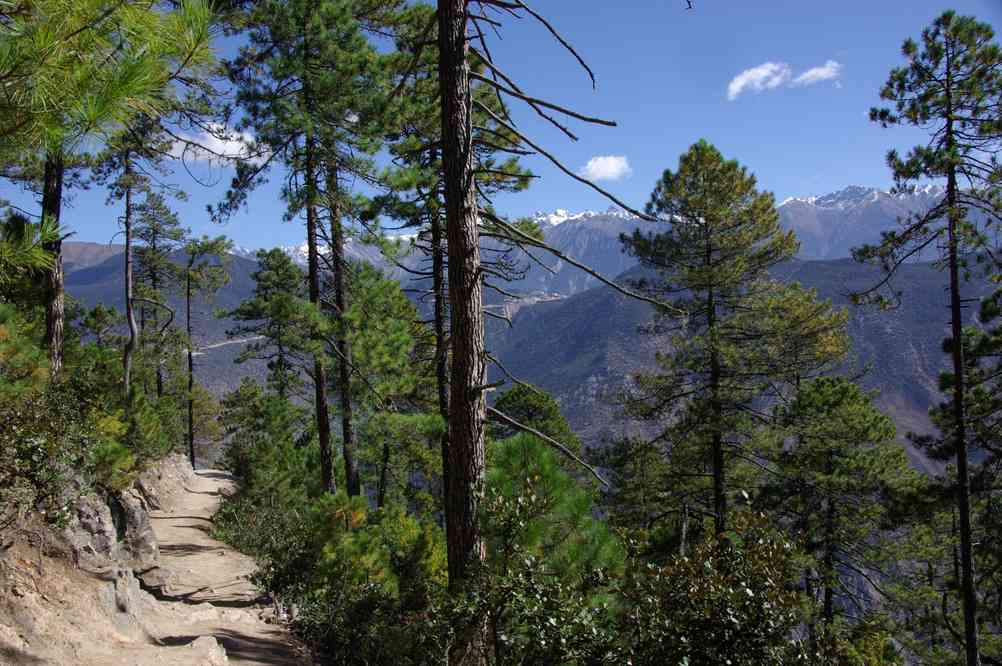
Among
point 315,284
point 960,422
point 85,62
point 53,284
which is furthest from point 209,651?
point 960,422

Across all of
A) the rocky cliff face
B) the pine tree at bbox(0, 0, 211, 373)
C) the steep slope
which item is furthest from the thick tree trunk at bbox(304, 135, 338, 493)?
the steep slope

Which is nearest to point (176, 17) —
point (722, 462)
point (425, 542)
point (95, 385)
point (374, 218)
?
point (374, 218)

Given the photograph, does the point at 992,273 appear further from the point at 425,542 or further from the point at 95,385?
the point at 95,385

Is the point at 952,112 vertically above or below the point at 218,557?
above

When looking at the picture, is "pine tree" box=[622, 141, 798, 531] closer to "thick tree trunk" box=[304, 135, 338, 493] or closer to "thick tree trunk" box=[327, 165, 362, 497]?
"thick tree trunk" box=[327, 165, 362, 497]

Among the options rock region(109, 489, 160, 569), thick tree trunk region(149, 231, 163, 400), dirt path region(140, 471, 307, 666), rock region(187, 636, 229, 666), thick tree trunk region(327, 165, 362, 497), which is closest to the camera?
rock region(187, 636, 229, 666)

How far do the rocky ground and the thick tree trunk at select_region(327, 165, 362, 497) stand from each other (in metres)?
2.96

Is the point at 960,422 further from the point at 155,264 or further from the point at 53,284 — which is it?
the point at 155,264

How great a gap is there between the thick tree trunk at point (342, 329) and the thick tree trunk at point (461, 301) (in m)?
6.67

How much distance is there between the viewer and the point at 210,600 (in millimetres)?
8641

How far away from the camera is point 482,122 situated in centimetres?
947

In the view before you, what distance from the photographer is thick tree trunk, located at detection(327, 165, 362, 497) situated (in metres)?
10.1

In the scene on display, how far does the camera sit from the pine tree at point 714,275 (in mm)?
11609

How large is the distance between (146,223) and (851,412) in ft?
78.7
